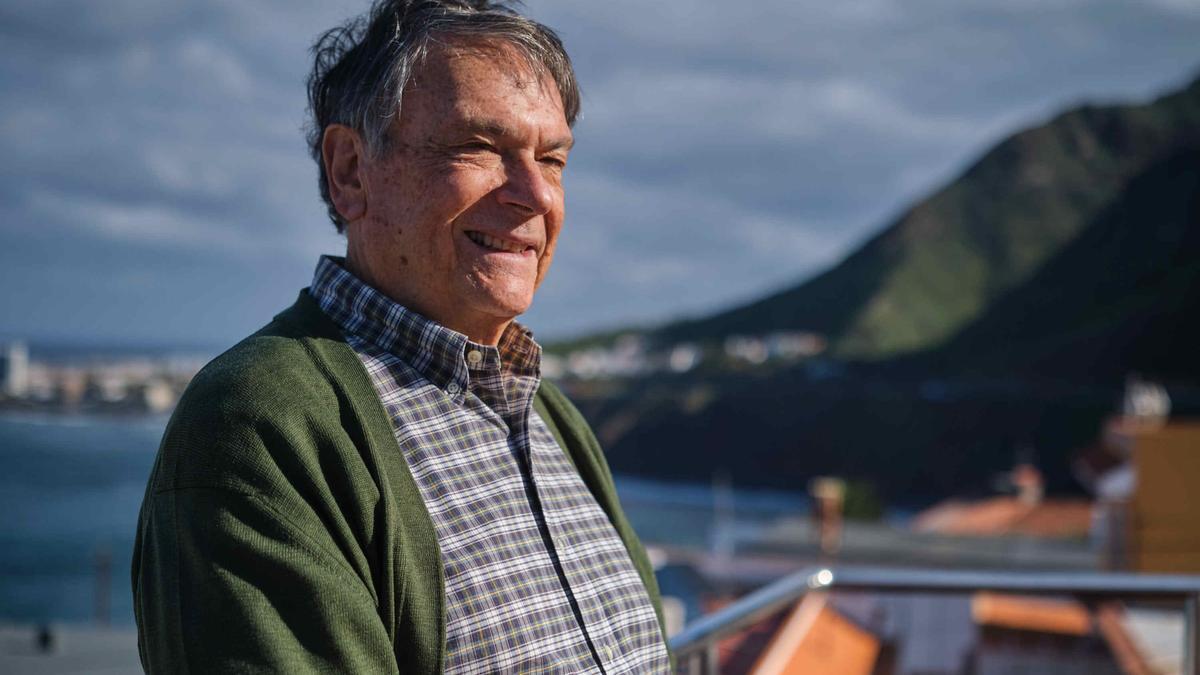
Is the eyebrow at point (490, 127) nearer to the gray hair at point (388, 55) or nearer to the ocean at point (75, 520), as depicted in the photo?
the gray hair at point (388, 55)

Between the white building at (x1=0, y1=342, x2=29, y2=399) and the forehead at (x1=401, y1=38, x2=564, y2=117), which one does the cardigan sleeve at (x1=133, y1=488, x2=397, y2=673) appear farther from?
the white building at (x1=0, y1=342, x2=29, y2=399)

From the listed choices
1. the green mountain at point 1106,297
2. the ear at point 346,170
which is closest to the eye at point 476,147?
the ear at point 346,170

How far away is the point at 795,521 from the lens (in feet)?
73.8

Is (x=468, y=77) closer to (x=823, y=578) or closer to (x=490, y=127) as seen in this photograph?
(x=490, y=127)

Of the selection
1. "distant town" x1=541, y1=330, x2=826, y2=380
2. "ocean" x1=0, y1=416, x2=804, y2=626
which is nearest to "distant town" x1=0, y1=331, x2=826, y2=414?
"ocean" x1=0, y1=416, x2=804, y2=626

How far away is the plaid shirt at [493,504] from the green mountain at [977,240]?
82.4 meters

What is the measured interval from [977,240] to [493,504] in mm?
98424

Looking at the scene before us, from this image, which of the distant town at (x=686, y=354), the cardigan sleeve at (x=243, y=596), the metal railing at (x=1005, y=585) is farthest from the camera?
the distant town at (x=686, y=354)

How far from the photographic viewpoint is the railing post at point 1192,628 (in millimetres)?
2127

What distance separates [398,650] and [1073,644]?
102 inches

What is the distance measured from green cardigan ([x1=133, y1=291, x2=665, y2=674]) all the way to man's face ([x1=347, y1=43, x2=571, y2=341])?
178 mm

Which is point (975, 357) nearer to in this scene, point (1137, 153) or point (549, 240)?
point (1137, 153)

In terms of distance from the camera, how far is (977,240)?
94.0 meters

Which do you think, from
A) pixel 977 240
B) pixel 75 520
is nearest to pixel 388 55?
pixel 75 520
